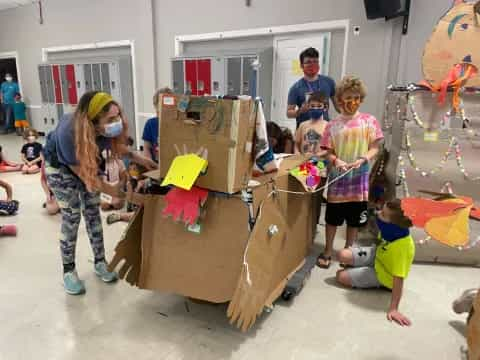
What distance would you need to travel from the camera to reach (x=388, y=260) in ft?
6.44

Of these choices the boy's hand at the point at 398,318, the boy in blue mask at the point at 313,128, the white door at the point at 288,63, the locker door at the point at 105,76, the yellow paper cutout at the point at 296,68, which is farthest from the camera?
the locker door at the point at 105,76

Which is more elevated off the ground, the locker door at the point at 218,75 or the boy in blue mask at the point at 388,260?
the locker door at the point at 218,75

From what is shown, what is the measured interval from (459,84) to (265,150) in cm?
143

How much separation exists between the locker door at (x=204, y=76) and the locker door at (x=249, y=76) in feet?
1.87

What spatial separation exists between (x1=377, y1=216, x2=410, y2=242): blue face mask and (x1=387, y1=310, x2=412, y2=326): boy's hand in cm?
38

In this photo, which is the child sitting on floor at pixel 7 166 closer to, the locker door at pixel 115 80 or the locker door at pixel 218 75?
the locker door at pixel 115 80

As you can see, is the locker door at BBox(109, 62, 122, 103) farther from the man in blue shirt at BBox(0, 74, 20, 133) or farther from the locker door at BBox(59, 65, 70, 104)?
the man in blue shirt at BBox(0, 74, 20, 133)

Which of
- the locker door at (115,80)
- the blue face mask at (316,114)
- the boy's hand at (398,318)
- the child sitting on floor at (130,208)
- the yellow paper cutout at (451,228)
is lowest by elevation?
the boy's hand at (398,318)

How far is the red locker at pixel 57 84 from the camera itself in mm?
7106

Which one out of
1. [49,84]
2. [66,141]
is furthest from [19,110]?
[66,141]

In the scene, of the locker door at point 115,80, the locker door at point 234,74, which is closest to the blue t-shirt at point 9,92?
the locker door at point 115,80

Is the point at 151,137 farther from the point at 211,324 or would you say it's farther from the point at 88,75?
the point at 88,75

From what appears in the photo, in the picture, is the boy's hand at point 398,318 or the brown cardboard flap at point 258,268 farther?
the boy's hand at point 398,318

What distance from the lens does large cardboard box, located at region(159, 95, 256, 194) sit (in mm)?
1429
